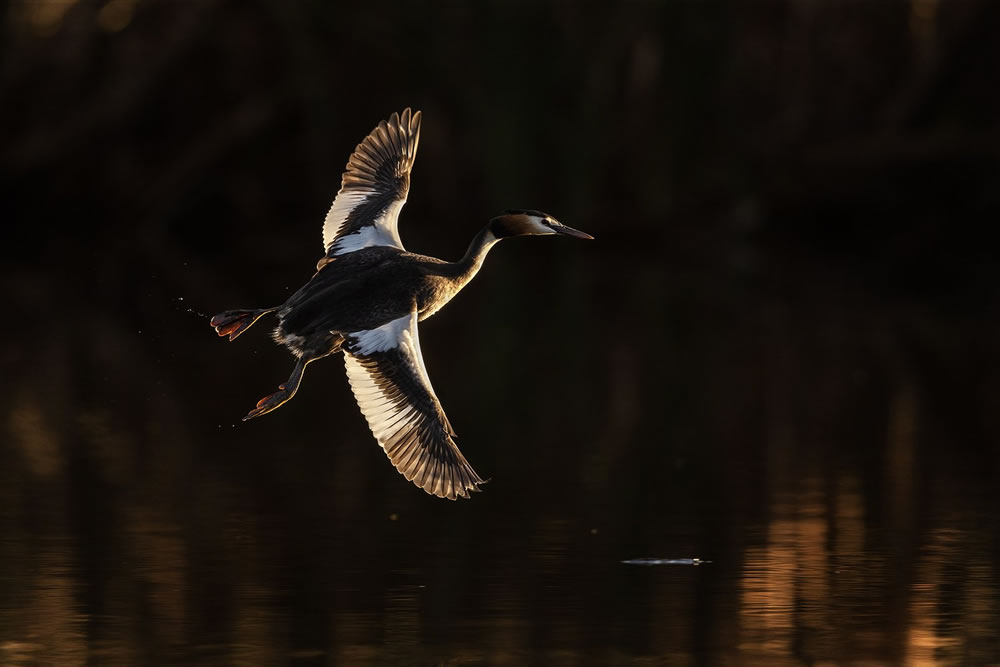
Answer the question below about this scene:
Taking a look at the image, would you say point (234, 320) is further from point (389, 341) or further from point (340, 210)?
point (340, 210)

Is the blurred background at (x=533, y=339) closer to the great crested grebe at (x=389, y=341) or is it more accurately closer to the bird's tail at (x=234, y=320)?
the great crested grebe at (x=389, y=341)

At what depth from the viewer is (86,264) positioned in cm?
3100

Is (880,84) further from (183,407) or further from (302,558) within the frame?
(302,558)

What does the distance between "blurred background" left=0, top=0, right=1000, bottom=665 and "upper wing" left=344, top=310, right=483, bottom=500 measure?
0.62 metres

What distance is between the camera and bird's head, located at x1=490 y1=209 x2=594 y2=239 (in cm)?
993

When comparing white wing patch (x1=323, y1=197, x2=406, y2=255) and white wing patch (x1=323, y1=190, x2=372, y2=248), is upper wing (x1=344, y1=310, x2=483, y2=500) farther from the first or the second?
white wing patch (x1=323, y1=190, x2=372, y2=248)

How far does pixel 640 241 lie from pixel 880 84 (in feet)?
31.0

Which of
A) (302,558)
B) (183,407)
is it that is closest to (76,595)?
(302,558)

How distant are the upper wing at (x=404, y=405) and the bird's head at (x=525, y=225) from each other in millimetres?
940

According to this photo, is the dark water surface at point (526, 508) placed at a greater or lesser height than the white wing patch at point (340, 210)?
lesser

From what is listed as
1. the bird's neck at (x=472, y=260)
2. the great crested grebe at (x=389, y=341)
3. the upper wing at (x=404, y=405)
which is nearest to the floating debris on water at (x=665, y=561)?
the great crested grebe at (x=389, y=341)

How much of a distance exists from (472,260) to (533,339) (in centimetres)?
1177

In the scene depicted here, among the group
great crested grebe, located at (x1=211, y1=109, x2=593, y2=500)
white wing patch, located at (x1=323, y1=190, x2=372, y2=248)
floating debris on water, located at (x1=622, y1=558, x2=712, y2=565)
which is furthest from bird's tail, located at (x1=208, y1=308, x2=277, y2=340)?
floating debris on water, located at (x1=622, y1=558, x2=712, y2=565)

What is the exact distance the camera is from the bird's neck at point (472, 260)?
384 inches
